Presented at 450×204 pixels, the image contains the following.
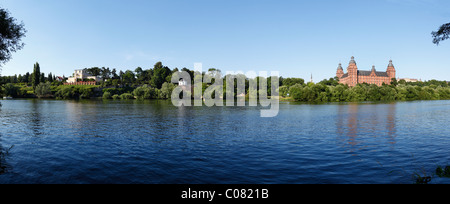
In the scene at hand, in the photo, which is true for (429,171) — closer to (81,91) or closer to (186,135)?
(186,135)

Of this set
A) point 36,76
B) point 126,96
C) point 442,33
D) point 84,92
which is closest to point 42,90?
point 36,76

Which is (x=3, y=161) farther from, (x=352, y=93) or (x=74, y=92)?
(x=74, y=92)

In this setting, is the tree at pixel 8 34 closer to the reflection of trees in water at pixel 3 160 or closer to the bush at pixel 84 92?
the reflection of trees in water at pixel 3 160

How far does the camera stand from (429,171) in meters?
15.6

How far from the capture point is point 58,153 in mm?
20938

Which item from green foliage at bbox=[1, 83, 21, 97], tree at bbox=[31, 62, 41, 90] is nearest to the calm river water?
green foliage at bbox=[1, 83, 21, 97]

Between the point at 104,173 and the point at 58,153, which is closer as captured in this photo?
the point at 104,173

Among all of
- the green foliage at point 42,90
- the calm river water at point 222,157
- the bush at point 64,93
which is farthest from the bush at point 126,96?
the calm river water at point 222,157

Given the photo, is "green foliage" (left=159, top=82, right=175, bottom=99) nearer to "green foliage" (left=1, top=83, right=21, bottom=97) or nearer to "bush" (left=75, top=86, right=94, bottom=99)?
"bush" (left=75, top=86, right=94, bottom=99)
